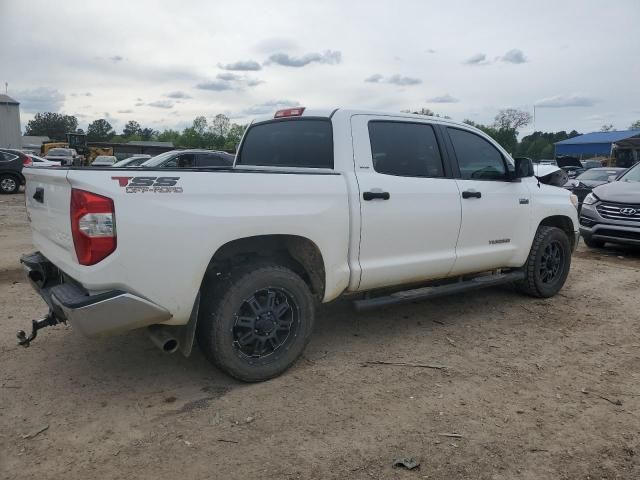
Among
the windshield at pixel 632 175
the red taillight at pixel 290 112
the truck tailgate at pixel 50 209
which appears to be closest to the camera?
the truck tailgate at pixel 50 209

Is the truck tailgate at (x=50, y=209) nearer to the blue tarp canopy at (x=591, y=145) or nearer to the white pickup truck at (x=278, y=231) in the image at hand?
the white pickup truck at (x=278, y=231)

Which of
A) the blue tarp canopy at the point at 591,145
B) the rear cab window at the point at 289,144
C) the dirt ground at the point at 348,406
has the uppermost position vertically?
the blue tarp canopy at the point at 591,145

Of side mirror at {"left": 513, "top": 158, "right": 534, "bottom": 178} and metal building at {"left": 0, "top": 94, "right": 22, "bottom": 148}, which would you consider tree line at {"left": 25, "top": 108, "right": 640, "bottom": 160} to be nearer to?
metal building at {"left": 0, "top": 94, "right": 22, "bottom": 148}

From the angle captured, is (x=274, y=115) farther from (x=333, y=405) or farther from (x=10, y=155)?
(x=10, y=155)

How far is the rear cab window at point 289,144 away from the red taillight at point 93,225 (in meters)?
1.75

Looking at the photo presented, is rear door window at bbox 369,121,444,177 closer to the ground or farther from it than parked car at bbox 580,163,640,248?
farther from it

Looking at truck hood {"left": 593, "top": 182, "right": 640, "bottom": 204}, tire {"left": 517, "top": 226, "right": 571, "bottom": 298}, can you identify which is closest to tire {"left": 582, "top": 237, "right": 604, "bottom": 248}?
truck hood {"left": 593, "top": 182, "right": 640, "bottom": 204}

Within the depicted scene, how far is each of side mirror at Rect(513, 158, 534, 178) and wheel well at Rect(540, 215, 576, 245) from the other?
35.7 inches

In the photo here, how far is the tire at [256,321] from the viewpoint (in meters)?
3.37

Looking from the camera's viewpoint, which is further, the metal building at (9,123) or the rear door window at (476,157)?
the metal building at (9,123)

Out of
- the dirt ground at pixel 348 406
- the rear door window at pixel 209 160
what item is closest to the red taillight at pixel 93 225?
the dirt ground at pixel 348 406

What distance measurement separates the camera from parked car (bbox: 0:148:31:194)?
17.8m

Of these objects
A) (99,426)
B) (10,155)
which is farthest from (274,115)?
(10,155)

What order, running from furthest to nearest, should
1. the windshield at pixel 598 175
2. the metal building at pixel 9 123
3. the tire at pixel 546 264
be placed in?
the metal building at pixel 9 123 < the windshield at pixel 598 175 < the tire at pixel 546 264
